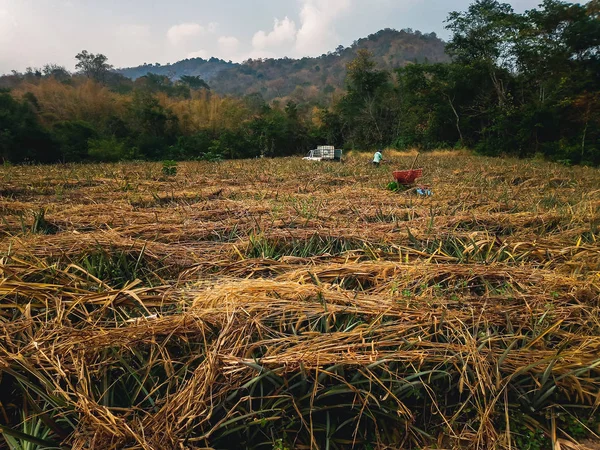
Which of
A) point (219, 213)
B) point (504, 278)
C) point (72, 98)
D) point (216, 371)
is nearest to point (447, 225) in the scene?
point (504, 278)

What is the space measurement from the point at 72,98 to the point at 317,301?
2263 centimetres

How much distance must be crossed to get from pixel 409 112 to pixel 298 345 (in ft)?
79.2

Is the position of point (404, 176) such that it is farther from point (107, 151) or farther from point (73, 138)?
point (73, 138)

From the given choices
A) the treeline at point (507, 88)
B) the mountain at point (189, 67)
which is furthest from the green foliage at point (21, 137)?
the mountain at point (189, 67)

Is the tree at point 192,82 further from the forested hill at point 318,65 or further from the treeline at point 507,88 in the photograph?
the treeline at point 507,88

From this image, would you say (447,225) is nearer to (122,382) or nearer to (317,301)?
(317,301)

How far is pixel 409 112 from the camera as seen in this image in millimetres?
22828

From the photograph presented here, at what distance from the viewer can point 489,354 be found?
4.62 feet

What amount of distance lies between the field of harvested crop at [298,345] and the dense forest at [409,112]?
15.1 metres

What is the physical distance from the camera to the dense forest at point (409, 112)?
15.0 metres

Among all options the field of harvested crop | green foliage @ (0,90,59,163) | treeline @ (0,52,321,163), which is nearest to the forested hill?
treeline @ (0,52,321,163)

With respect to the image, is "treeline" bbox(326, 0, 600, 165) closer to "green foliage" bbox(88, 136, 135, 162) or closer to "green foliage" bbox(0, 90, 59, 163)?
"green foliage" bbox(88, 136, 135, 162)

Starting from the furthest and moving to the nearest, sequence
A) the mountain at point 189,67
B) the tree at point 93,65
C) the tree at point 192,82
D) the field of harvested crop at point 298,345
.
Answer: the mountain at point 189,67 → the tree at point 192,82 → the tree at point 93,65 → the field of harvested crop at point 298,345

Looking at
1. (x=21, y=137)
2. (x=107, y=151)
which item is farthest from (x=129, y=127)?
Result: (x=21, y=137)
